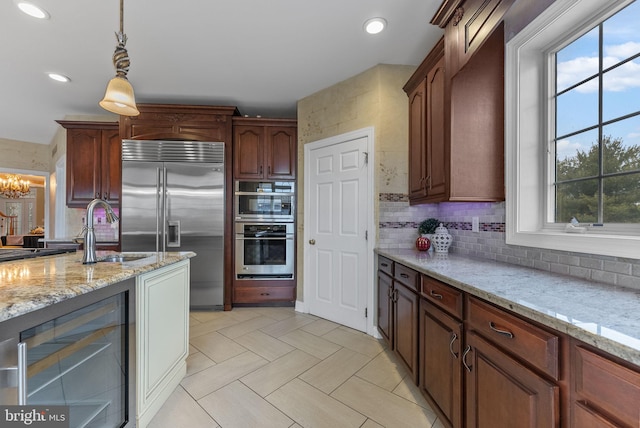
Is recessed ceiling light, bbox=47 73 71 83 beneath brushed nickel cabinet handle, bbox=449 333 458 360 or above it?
above

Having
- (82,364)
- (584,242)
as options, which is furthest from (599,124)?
(82,364)

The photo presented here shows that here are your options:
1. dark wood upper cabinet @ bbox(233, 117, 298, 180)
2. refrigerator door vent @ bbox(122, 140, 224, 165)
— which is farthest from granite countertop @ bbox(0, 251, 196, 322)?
dark wood upper cabinet @ bbox(233, 117, 298, 180)

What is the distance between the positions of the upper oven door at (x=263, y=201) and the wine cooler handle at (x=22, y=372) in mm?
2559

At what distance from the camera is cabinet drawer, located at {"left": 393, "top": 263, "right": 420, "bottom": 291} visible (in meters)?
1.68

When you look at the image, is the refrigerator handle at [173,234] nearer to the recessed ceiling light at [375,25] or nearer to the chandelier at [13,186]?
the recessed ceiling light at [375,25]

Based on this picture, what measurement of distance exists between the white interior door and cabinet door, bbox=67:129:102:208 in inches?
116

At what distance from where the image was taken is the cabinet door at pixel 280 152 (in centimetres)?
340

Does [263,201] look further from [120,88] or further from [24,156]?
[24,156]

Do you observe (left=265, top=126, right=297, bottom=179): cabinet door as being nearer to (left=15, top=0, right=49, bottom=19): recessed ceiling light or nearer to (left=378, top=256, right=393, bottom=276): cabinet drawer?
(left=378, top=256, right=393, bottom=276): cabinet drawer

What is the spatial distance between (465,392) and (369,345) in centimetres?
126

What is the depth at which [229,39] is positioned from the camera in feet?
7.33

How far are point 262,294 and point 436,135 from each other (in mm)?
2697

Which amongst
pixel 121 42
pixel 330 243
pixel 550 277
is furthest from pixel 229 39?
A: pixel 550 277

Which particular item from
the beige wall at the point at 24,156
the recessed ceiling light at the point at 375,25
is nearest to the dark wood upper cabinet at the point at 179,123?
the recessed ceiling light at the point at 375,25
